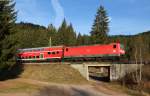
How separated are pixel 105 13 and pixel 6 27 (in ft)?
173

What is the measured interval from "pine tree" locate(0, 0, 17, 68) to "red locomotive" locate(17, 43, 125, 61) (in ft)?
64.2

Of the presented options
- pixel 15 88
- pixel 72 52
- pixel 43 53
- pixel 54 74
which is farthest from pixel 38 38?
pixel 15 88

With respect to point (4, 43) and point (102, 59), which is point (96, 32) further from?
point (4, 43)

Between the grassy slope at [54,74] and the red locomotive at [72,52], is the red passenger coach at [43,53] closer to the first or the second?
the red locomotive at [72,52]

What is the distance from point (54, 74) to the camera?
212 feet

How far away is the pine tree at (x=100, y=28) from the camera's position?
301 ft

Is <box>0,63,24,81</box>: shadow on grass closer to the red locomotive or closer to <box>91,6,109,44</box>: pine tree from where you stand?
the red locomotive

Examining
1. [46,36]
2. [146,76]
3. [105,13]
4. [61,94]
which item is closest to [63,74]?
[146,76]

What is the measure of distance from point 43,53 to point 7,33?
25415mm

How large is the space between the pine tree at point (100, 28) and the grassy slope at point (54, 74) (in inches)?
1057

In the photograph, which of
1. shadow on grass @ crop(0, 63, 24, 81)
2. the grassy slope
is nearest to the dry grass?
the grassy slope

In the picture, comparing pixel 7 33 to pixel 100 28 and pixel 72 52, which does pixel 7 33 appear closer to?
pixel 72 52

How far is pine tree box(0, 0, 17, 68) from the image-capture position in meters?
49.4

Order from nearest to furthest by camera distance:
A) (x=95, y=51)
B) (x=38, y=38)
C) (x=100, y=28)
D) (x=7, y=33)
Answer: (x=7, y=33) → (x=95, y=51) → (x=100, y=28) → (x=38, y=38)
